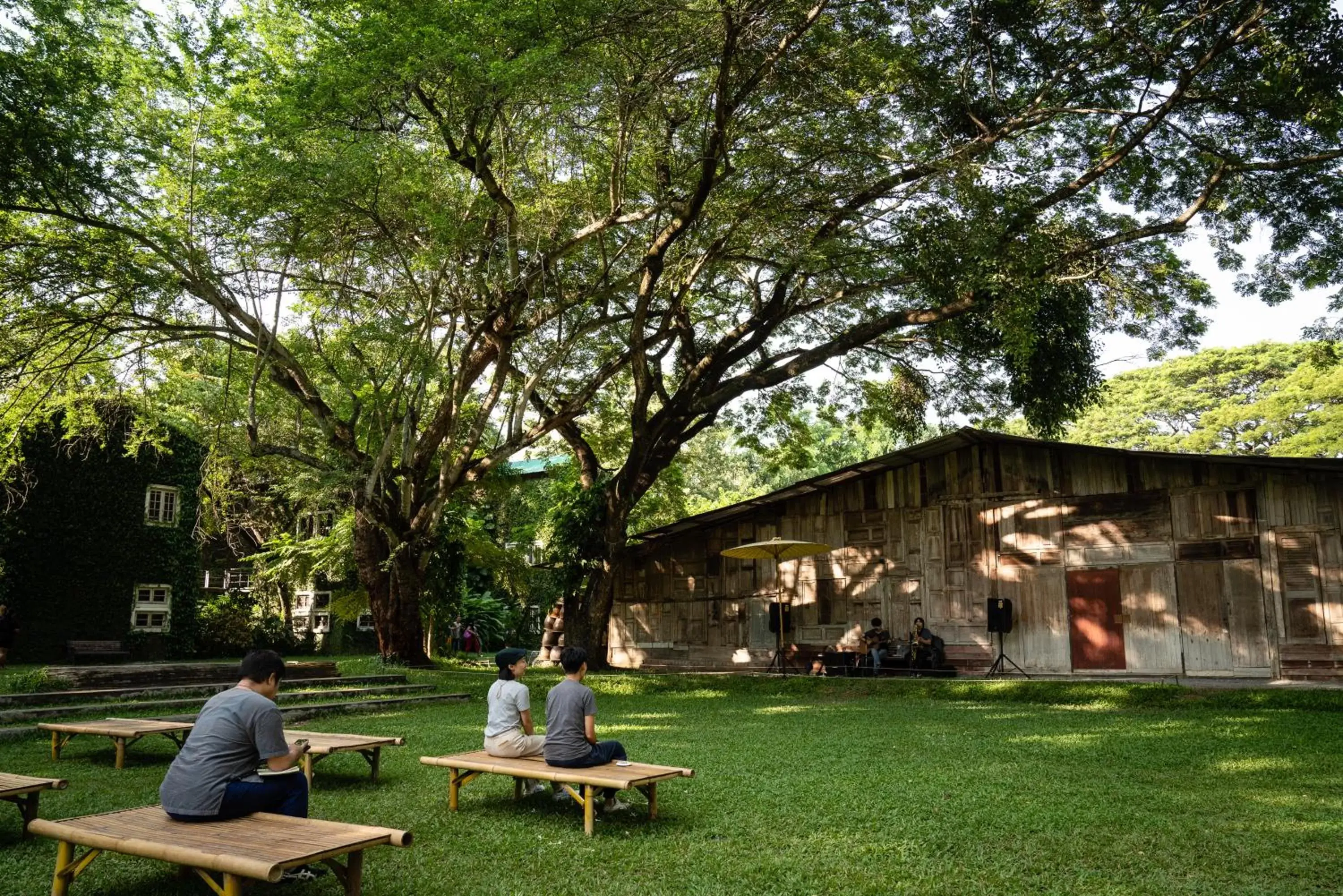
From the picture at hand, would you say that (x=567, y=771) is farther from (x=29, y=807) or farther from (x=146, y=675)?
(x=146, y=675)

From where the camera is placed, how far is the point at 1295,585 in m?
15.7

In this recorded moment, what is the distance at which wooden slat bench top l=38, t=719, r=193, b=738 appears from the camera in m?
8.27

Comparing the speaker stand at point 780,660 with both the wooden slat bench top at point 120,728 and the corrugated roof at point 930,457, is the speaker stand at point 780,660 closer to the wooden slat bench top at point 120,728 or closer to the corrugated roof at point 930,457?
the corrugated roof at point 930,457

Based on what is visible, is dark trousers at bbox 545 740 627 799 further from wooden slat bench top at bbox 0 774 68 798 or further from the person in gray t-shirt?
wooden slat bench top at bbox 0 774 68 798

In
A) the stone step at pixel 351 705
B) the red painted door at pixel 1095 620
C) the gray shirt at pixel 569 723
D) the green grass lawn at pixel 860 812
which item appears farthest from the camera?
the red painted door at pixel 1095 620

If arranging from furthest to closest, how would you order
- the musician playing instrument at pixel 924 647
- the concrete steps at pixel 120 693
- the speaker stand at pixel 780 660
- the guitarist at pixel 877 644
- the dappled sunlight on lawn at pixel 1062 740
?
the speaker stand at pixel 780 660 < the guitarist at pixel 877 644 < the musician playing instrument at pixel 924 647 < the concrete steps at pixel 120 693 < the dappled sunlight on lawn at pixel 1062 740

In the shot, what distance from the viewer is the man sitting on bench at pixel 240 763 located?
4.67 m

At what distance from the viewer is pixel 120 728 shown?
8492 mm

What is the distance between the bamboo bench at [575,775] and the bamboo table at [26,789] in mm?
2229

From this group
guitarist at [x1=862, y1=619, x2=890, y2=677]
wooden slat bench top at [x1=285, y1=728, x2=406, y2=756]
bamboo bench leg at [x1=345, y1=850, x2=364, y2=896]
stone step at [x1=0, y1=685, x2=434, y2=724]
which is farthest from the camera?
guitarist at [x1=862, y1=619, x2=890, y2=677]

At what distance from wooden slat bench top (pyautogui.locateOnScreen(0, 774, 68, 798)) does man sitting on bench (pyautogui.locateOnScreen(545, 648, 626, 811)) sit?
292cm

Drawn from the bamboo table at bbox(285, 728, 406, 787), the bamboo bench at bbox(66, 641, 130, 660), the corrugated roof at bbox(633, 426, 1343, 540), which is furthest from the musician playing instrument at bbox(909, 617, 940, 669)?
the bamboo bench at bbox(66, 641, 130, 660)

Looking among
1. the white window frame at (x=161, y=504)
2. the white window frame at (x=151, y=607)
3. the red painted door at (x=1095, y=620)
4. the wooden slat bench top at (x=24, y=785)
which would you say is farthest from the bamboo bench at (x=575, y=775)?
the white window frame at (x=161, y=504)

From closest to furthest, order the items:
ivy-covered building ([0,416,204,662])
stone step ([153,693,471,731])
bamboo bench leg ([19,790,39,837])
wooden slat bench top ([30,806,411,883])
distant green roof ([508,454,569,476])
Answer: wooden slat bench top ([30,806,411,883]) → bamboo bench leg ([19,790,39,837]) → stone step ([153,693,471,731]) → ivy-covered building ([0,416,204,662]) → distant green roof ([508,454,569,476])
